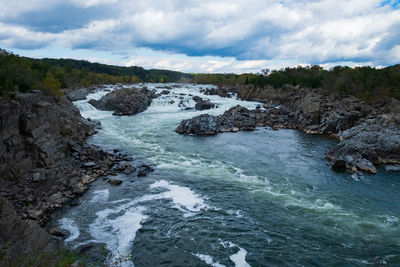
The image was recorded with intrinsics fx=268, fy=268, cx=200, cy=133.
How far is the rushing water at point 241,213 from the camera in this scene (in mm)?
10820

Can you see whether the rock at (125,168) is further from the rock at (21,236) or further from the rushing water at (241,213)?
the rock at (21,236)

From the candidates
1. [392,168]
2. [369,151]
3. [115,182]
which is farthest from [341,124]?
[115,182]

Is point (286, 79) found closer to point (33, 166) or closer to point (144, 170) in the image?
point (144, 170)

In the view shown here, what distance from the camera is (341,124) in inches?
1294

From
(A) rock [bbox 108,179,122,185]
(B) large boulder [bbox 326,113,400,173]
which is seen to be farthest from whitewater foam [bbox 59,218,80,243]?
(B) large boulder [bbox 326,113,400,173]

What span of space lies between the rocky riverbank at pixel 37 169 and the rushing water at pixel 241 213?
4.22ft

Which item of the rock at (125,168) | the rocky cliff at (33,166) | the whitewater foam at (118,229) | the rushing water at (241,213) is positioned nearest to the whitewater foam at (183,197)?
A: the rushing water at (241,213)

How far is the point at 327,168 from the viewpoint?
2116cm

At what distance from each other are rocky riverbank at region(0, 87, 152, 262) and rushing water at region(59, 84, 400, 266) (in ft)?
4.22

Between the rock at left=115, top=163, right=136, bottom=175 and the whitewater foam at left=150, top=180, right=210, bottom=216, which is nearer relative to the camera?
the whitewater foam at left=150, top=180, right=210, bottom=216

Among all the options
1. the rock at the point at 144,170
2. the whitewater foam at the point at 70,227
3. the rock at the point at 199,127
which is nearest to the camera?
the whitewater foam at the point at 70,227

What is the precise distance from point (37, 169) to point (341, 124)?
1264 inches

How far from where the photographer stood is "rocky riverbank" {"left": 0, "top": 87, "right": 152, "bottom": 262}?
9.91 meters

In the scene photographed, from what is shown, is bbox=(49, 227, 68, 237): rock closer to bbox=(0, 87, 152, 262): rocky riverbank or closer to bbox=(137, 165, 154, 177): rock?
bbox=(0, 87, 152, 262): rocky riverbank
